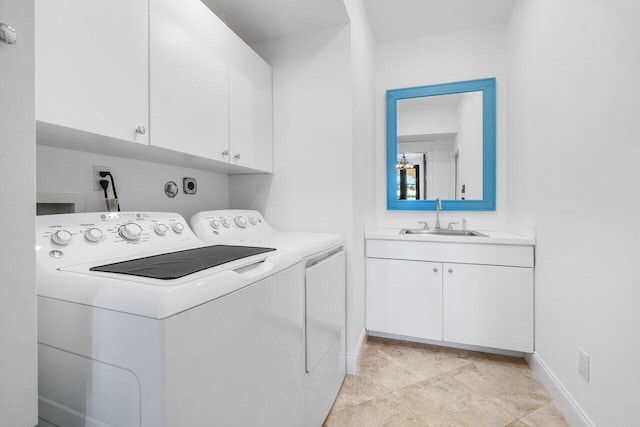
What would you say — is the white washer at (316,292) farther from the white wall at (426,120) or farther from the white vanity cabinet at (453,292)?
the white wall at (426,120)

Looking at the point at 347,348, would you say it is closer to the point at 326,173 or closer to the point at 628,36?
the point at 326,173

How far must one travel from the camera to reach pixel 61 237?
2.94ft

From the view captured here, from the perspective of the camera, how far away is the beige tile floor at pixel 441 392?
4.84ft

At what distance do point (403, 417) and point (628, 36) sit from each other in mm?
1834

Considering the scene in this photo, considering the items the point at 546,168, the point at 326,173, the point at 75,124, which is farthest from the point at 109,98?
the point at 546,168

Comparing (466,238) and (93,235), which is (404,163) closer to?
(466,238)

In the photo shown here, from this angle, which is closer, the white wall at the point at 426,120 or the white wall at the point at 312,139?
the white wall at the point at 312,139

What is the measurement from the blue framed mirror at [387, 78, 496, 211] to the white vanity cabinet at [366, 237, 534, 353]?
2.27ft

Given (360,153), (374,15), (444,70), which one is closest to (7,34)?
(360,153)

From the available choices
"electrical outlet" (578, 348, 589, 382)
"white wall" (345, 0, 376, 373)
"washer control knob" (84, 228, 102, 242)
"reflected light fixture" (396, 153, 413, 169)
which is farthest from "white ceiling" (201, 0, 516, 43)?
"electrical outlet" (578, 348, 589, 382)

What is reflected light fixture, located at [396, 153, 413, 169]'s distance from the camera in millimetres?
2725

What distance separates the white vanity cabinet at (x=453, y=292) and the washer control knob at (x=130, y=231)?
5.04 feet

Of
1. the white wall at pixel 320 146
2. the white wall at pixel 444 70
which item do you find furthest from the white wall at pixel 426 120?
the white wall at pixel 320 146

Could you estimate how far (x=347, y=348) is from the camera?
188 centimetres
